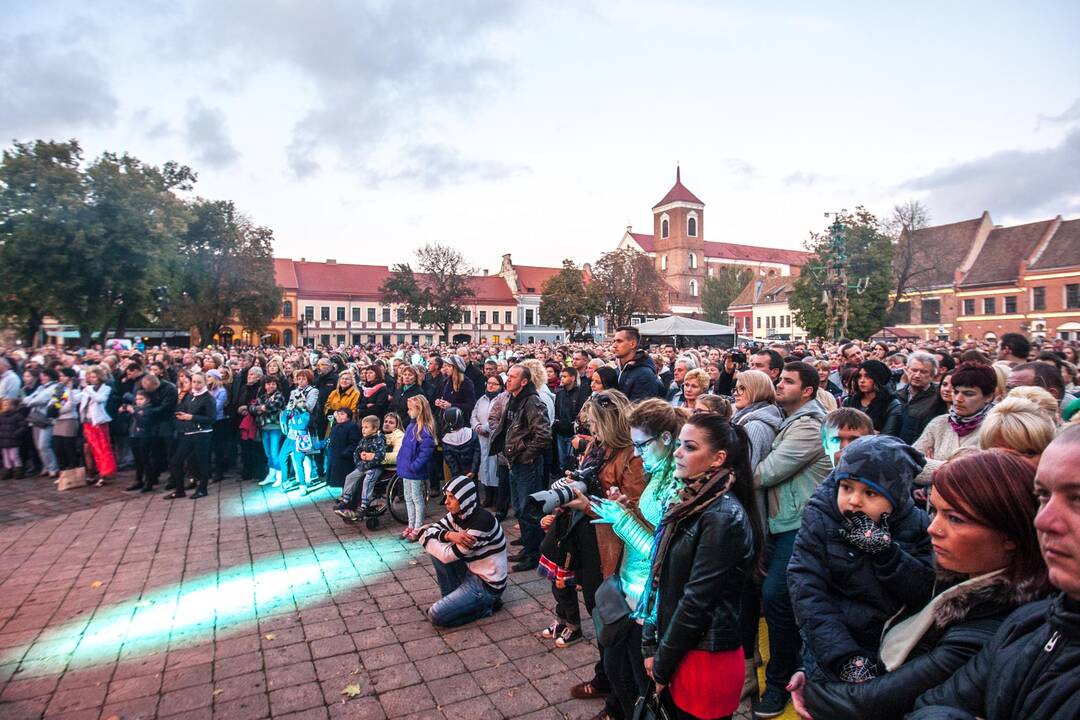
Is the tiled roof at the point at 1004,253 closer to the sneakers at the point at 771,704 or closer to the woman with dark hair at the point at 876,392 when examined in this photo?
the woman with dark hair at the point at 876,392

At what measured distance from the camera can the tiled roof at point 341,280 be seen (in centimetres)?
7606

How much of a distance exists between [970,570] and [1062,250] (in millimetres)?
60241

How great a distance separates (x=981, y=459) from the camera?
1.72 m

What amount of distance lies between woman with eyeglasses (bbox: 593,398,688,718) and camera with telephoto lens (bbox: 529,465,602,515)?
0.24 metres

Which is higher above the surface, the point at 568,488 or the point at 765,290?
the point at 765,290

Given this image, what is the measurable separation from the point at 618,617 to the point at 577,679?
1.33m

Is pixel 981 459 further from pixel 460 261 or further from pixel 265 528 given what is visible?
pixel 460 261

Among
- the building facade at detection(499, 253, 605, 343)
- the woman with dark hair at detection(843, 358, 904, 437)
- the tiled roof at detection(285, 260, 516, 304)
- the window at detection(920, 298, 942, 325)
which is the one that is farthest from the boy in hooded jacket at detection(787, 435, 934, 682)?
the building facade at detection(499, 253, 605, 343)

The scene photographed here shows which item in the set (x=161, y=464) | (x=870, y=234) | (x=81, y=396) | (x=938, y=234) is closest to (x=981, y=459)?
(x=161, y=464)

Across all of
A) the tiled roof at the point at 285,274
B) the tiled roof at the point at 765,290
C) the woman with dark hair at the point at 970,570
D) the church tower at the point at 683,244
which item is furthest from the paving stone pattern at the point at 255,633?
the church tower at the point at 683,244

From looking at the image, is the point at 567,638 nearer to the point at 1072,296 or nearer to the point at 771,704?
the point at 771,704

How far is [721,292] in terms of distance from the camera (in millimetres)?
91625

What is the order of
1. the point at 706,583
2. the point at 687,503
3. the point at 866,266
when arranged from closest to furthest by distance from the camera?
1. the point at 706,583
2. the point at 687,503
3. the point at 866,266

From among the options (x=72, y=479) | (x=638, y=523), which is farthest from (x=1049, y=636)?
(x=72, y=479)
